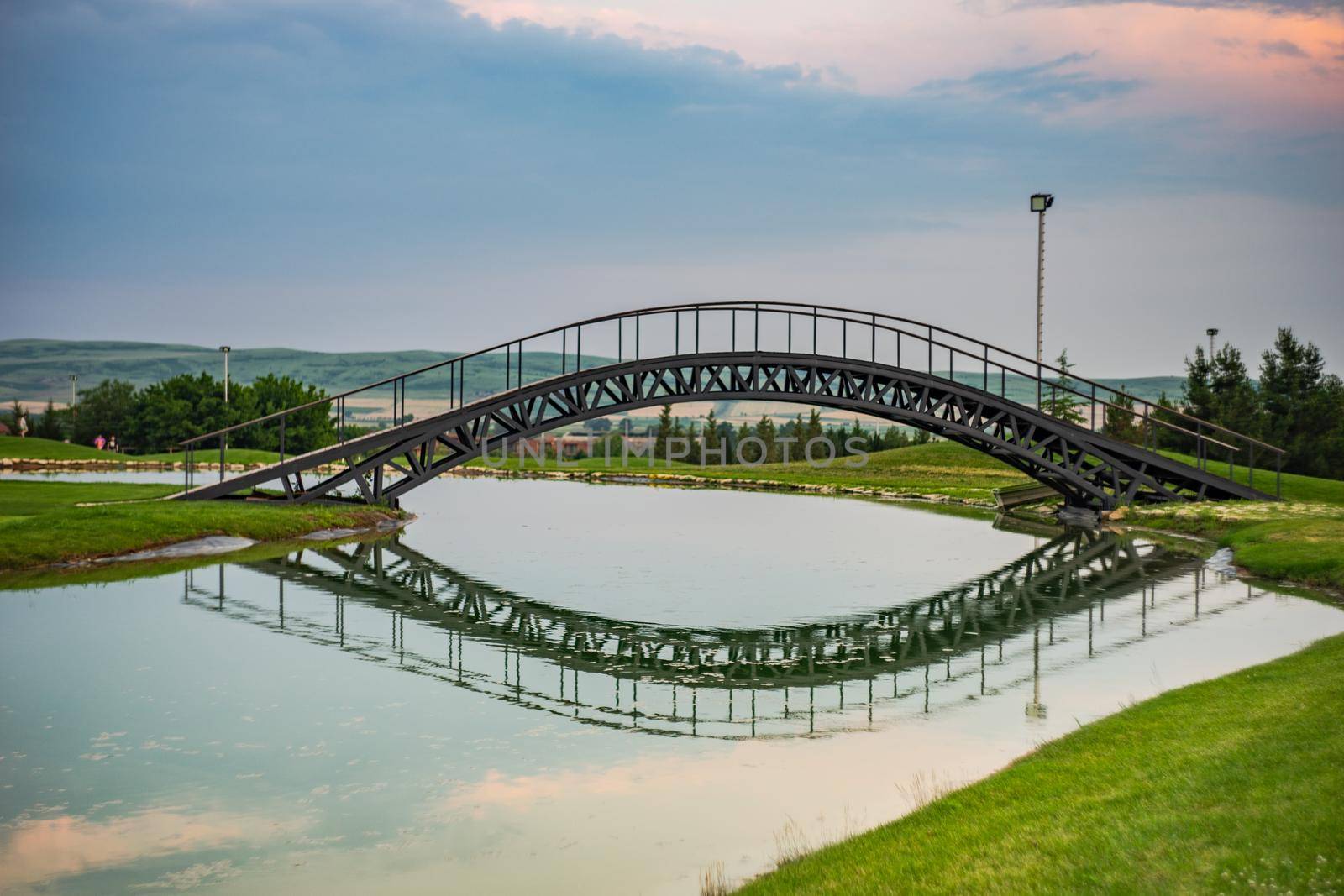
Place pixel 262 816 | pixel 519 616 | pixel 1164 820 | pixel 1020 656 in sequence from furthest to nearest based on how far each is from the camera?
pixel 519 616 < pixel 1020 656 < pixel 262 816 < pixel 1164 820

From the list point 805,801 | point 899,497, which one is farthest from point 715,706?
point 899,497

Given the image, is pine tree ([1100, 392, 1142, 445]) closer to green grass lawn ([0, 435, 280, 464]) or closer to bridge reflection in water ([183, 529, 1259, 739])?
green grass lawn ([0, 435, 280, 464])

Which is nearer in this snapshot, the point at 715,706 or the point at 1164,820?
the point at 1164,820

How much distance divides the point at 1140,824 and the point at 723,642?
13.4 metres

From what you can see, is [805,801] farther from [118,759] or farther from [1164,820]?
Answer: [118,759]

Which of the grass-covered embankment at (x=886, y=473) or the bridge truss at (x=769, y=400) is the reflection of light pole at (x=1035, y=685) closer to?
the bridge truss at (x=769, y=400)

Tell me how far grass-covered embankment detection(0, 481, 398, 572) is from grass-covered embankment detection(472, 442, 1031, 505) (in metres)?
41.3

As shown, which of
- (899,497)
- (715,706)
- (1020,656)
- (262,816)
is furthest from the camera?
(899,497)

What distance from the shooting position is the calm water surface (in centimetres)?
1229

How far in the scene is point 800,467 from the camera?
351 ft

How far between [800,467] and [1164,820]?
9636 cm

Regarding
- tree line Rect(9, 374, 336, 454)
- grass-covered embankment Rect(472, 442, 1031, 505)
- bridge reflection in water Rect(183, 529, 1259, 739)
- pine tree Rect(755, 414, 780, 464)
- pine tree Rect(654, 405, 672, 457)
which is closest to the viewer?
bridge reflection in water Rect(183, 529, 1259, 739)

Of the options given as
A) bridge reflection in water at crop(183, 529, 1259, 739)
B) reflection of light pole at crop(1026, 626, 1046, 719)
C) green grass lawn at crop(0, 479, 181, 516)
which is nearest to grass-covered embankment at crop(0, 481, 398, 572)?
green grass lawn at crop(0, 479, 181, 516)

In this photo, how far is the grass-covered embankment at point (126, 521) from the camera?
32781 millimetres
